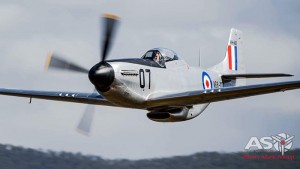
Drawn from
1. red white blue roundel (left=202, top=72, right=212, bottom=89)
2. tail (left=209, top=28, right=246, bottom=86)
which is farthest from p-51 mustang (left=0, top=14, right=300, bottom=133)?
tail (left=209, top=28, right=246, bottom=86)

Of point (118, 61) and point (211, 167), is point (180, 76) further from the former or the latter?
point (211, 167)

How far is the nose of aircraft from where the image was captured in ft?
78.2

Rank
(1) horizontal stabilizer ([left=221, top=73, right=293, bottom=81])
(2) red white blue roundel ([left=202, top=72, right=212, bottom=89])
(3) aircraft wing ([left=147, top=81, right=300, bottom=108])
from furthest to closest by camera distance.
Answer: (1) horizontal stabilizer ([left=221, top=73, right=293, bottom=81]), (2) red white blue roundel ([left=202, top=72, right=212, bottom=89]), (3) aircraft wing ([left=147, top=81, right=300, bottom=108])

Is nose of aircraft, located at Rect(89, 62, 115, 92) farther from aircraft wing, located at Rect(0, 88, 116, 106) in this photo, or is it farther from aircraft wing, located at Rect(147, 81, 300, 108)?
aircraft wing, located at Rect(0, 88, 116, 106)

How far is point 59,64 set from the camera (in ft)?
83.5

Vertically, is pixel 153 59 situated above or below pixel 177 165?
above

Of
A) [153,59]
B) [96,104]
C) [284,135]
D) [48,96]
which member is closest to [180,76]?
[153,59]

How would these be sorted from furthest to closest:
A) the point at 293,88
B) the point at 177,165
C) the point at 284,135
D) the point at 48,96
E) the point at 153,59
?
1. the point at 177,165
2. the point at 284,135
3. the point at 48,96
4. the point at 153,59
5. the point at 293,88

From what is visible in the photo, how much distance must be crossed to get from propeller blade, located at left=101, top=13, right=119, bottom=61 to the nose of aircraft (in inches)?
19.8

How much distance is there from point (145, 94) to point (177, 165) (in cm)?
1210

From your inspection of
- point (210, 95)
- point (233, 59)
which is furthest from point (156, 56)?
point (233, 59)

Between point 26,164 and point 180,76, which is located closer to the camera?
point 180,76

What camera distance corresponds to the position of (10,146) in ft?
134

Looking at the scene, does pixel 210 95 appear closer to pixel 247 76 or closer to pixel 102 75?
pixel 102 75
